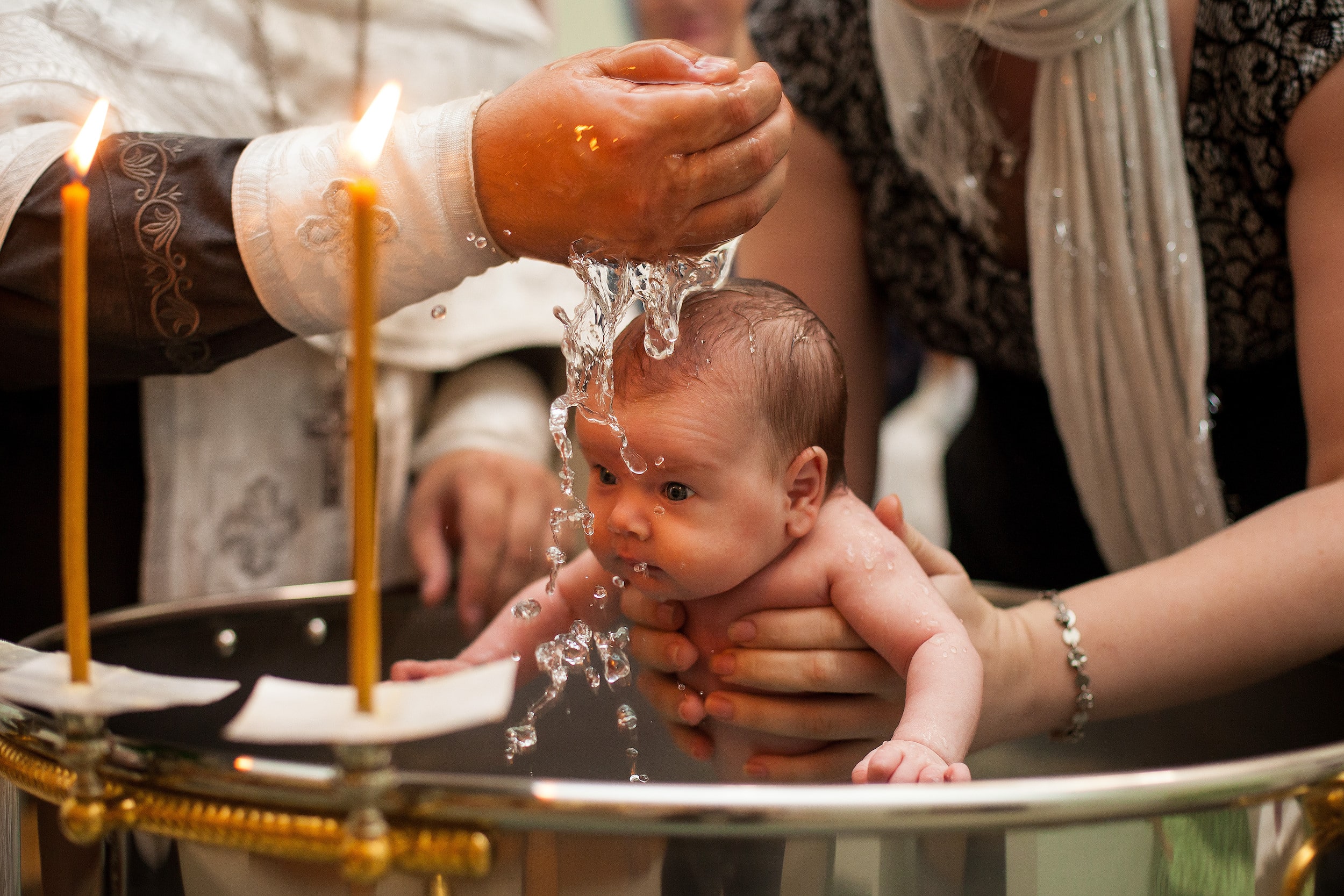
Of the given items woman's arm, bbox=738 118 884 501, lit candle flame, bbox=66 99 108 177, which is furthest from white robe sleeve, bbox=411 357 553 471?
lit candle flame, bbox=66 99 108 177

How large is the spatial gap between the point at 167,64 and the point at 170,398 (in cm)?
24

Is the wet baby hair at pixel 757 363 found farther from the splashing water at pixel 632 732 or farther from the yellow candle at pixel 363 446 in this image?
the yellow candle at pixel 363 446

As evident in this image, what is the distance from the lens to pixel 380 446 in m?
0.91

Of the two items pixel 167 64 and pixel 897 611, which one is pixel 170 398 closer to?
pixel 167 64

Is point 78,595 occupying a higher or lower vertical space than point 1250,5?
lower

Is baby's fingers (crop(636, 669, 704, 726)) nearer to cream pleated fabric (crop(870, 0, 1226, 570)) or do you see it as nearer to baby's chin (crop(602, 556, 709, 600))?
baby's chin (crop(602, 556, 709, 600))

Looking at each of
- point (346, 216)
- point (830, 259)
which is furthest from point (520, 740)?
point (830, 259)

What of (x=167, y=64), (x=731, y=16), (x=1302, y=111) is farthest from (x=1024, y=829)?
(x=731, y=16)

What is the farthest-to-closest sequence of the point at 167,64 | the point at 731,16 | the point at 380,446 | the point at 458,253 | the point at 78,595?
the point at 731,16, the point at 380,446, the point at 167,64, the point at 458,253, the point at 78,595

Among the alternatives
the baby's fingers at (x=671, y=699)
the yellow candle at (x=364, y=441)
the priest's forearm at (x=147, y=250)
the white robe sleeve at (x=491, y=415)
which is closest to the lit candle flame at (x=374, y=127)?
the yellow candle at (x=364, y=441)

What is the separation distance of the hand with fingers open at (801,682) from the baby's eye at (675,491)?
0.07m

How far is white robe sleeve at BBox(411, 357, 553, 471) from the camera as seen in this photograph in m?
0.94

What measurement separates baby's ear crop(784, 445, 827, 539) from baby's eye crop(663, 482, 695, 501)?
2.3 inches

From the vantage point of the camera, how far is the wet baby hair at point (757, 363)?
602mm
